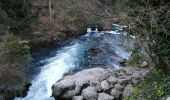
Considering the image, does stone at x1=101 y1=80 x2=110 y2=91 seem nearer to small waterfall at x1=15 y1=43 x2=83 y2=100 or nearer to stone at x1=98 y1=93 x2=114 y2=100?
stone at x1=98 y1=93 x2=114 y2=100

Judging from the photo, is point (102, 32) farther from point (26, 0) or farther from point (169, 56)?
point (169, 56)

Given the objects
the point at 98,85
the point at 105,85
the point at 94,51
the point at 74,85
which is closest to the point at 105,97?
the point at 105,85

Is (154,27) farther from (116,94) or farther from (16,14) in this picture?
(16,14)

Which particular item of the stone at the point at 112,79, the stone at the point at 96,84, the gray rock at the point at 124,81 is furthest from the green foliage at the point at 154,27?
the stone at the point at 96,84

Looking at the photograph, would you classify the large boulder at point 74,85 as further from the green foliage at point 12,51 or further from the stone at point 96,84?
the green foliage at point 12,51

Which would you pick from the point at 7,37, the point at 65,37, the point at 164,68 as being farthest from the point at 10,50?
the point at 65,37

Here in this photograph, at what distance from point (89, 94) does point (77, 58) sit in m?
8.76

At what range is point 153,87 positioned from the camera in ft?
49.2

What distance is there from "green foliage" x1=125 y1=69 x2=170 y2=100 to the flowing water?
5738mm

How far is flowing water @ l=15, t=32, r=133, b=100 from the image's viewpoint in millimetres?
20359

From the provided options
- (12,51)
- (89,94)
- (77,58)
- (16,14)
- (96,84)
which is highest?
(16,14)

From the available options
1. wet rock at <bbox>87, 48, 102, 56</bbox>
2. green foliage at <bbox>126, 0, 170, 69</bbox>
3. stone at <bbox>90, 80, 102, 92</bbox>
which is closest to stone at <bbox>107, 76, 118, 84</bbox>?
stone at <bbox>90, 80, 102, 92</bbox>

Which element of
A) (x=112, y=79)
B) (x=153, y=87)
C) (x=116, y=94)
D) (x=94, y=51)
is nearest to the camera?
(x=153, y=87)

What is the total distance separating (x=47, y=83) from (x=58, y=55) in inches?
263
